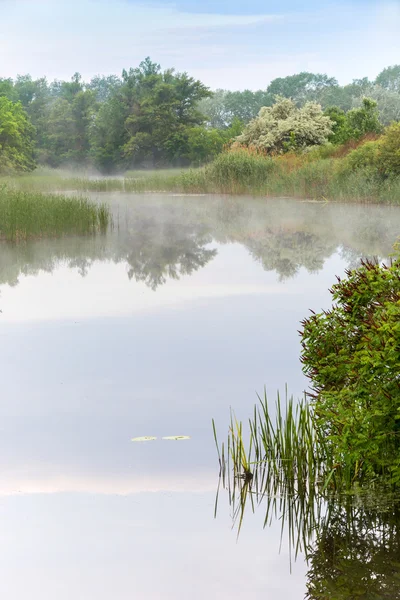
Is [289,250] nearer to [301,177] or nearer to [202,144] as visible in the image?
[301,177]

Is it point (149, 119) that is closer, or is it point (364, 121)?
point (364, 121)

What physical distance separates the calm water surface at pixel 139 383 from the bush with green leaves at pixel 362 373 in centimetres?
59

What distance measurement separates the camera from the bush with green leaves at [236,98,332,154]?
124ft

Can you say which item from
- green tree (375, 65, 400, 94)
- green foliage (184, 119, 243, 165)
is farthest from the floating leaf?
green tree (375, 65, 400, 94)

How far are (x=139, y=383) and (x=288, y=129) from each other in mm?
31890

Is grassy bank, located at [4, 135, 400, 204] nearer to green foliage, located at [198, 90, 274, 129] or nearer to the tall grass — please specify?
the tall grass

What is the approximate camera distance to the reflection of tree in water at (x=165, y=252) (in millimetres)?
14680

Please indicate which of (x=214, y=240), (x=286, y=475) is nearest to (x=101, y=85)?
(x=214, y=240)

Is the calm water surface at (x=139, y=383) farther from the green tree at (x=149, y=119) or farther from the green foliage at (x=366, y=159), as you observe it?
the green tree at (x=149, y=119)

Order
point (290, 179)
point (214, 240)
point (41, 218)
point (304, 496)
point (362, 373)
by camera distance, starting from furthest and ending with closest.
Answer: point (290, 179) < point (214, 240) < point (41, 218) < point (304, 496) < point (362, 373)

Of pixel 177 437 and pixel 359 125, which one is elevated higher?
pixel 359 125

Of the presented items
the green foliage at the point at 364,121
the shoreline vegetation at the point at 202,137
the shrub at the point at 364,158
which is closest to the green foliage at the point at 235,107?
the shoreline vegetation at the point at 202,137

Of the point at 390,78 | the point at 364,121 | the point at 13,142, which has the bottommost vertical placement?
the point at 364,121

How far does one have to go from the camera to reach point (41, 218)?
18422 millimetres
